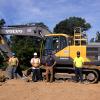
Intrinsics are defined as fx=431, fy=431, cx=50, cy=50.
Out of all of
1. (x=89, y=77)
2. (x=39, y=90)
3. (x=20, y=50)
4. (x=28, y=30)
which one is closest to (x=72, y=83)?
(x=89, y=77)

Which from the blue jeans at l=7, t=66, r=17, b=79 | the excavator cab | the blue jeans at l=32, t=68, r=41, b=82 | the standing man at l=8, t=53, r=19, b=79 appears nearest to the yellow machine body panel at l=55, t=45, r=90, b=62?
the excavator cab

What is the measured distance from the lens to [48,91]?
20.9 metres

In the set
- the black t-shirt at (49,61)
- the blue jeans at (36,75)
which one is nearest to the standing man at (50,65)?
the black t-shirt at (49,61)

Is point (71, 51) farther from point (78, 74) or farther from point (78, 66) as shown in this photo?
point (78, 74)

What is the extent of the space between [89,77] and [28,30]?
214 inches

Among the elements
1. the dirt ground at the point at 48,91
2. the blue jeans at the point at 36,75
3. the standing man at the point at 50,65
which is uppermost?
the standing man at the point at 50,65

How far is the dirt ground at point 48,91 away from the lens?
19.6 meters

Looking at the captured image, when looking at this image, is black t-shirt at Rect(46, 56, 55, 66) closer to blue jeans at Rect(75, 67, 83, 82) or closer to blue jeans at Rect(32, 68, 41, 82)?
blue jeans at Rect(32, 68, 41, 82)

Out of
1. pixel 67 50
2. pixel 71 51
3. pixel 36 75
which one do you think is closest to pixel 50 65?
pixel 36 75

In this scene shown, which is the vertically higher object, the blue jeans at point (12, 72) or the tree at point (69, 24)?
the tree at point (69, 24)

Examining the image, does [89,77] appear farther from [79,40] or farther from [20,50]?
[20,50]

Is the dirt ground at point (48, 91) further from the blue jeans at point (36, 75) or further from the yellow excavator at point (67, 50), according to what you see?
the yellow excavator at point (67, 50)

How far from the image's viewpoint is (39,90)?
21.2m

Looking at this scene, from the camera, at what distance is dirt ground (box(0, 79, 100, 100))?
19.6m
